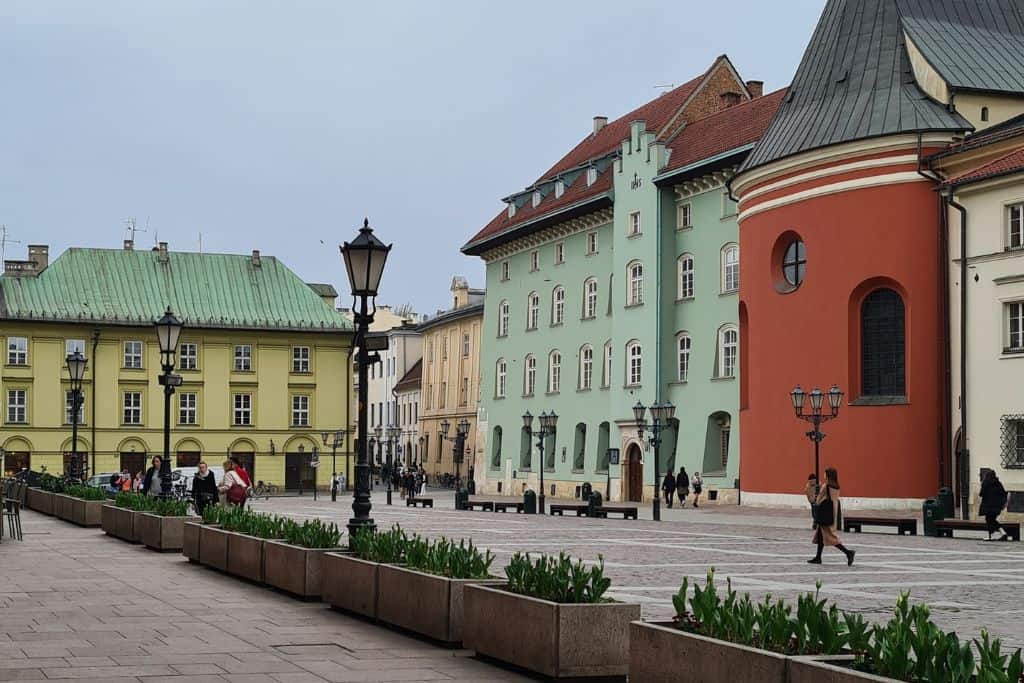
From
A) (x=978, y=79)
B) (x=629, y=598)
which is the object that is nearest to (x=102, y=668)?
(x=629, y=598)

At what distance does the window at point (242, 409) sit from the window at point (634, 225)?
1148 inches

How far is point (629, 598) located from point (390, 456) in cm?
9836

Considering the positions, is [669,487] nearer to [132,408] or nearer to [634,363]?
[634,363]

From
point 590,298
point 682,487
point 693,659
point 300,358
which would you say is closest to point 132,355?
point 300,358

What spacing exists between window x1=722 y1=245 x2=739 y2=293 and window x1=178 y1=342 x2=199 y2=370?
119 ft

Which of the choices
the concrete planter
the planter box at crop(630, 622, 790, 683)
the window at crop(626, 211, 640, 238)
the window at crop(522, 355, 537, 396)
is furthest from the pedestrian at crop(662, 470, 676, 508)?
the planter box at crop(630, 622, 790, 683)

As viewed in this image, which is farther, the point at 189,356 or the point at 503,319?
the point at 189,356

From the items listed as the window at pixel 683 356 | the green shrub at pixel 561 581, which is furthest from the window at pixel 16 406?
the green shrub at pixel 561 581

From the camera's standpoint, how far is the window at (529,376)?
70.1m

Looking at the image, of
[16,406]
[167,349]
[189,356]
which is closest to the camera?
[167,349]

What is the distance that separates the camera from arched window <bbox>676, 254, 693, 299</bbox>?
186ft

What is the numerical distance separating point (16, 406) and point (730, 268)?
41024 mm

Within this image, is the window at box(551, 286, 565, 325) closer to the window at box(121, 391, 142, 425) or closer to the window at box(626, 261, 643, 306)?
the window at box(626, 261, 643, 306)

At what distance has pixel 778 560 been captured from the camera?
23.2 meters
